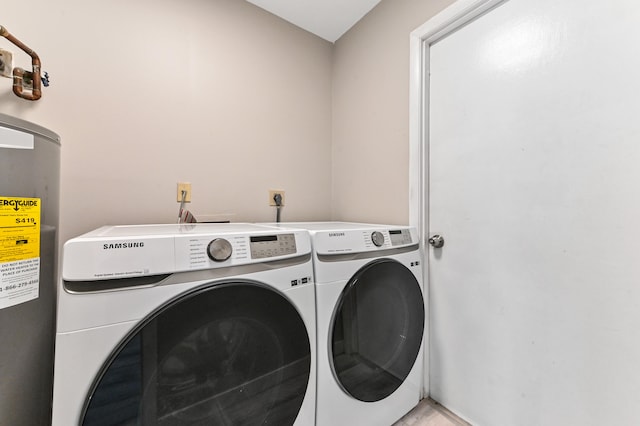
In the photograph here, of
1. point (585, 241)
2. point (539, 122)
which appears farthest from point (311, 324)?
point (539, 122)

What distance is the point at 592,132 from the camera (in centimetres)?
86

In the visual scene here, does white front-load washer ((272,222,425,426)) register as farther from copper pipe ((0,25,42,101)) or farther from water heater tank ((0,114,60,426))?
copper pipe ((0,25,42,101))

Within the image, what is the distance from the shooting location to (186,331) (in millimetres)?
668

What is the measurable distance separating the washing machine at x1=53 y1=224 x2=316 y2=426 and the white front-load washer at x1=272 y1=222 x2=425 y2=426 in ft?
0.24

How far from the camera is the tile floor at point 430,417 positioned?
1.17 meters

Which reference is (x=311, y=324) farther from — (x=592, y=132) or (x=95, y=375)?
Result: (x=592, y=132)

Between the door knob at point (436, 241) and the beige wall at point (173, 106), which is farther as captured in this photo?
the door knob at point (436, 241)

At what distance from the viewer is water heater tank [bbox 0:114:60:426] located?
659 millimetres

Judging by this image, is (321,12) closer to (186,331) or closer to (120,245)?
(120,245)

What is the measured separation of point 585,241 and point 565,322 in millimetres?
290

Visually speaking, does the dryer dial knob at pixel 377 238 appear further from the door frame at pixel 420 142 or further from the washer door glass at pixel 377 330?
the door frame at pixel 420 142

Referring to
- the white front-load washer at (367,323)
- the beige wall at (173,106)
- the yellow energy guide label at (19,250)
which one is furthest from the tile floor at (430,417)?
the yellow energy guide label at (19,250)

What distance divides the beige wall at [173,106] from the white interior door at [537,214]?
89cm

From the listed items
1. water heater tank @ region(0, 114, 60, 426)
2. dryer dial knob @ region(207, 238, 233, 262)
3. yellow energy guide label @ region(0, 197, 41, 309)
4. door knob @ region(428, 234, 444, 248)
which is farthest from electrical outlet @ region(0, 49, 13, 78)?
door knob @ region(428, 234, 444, 248)
